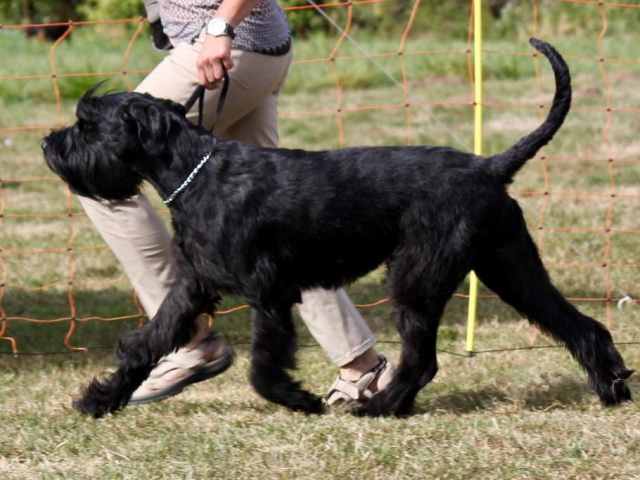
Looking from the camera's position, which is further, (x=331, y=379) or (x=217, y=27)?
(x=331, y=379)

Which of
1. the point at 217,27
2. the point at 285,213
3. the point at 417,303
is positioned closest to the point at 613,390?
the point at 417,303

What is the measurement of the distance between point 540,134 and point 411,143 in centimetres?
591

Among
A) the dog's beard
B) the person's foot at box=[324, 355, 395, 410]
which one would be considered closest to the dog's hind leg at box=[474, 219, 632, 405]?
the person's foot at box=[324, 355, 395, 410]

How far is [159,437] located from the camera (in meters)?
3.66

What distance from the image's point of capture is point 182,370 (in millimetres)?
4199

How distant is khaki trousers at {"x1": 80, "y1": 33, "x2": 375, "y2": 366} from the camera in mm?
3918

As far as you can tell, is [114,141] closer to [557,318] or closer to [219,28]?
[219,28]

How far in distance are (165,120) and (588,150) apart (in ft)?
22.3

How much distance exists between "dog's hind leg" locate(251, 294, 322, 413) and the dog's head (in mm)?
652

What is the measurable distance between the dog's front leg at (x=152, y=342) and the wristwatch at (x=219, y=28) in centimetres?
87

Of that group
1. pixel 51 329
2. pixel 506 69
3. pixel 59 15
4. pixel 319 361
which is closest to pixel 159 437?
pixel 319 361

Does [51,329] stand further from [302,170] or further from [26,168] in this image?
[26,168]

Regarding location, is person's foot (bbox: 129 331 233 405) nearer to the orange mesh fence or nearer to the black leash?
the black leash

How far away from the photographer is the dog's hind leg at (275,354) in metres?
3.74
